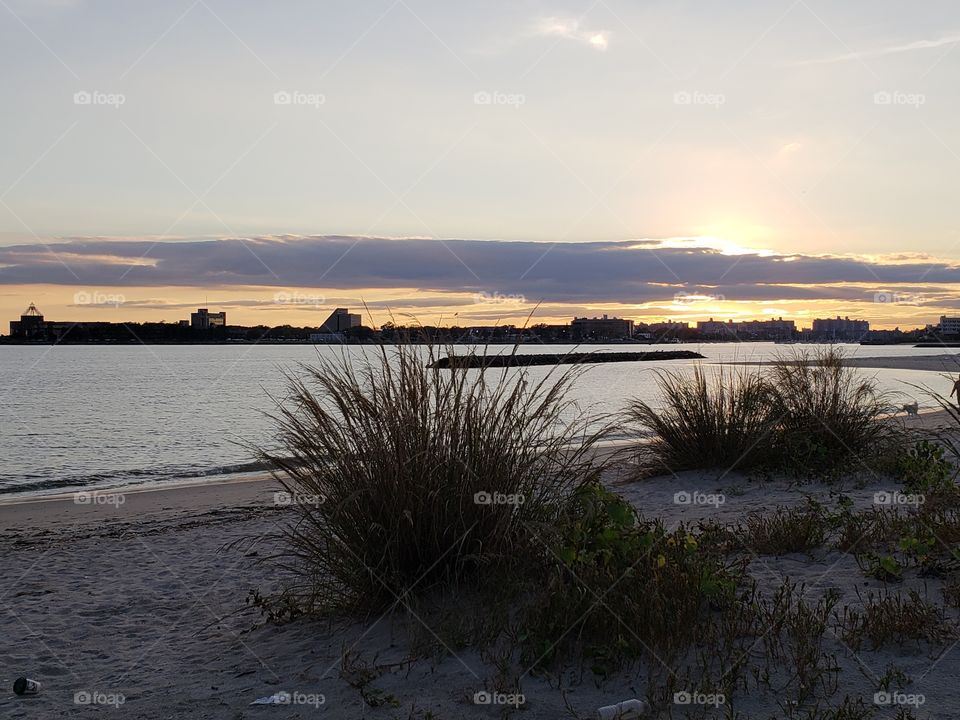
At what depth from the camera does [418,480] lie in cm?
495

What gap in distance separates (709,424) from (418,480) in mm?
6161

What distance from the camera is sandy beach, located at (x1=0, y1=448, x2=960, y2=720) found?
392 cm

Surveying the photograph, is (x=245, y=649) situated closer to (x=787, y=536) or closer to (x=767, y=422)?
(x=787, y=536)

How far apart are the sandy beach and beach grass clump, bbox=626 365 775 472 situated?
1.20 metres

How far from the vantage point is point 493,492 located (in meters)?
5.13

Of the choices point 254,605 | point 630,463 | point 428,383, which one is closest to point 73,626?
point 254,605

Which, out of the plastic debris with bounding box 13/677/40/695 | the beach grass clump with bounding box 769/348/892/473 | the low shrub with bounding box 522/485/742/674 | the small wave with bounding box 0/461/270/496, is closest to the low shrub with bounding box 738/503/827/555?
the low shrub with bounding box 522/485/742/674

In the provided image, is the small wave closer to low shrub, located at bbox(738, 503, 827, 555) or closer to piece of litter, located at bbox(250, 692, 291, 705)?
low shrub, located at bbox(738, 503, 827, 555)

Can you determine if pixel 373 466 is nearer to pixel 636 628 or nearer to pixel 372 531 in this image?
pixel 372 531

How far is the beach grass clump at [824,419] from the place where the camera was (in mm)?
9523

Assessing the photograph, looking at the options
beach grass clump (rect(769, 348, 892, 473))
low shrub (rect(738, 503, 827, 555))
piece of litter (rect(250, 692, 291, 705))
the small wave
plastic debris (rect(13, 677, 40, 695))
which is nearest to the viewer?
piece of litter (rect(250, 692, 291, 705))

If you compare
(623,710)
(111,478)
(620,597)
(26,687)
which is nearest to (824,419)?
(620,597)

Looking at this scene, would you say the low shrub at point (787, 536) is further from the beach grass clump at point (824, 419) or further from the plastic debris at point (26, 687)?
the plastic debris at point (26, 687)

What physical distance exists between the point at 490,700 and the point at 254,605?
8.52 feet
